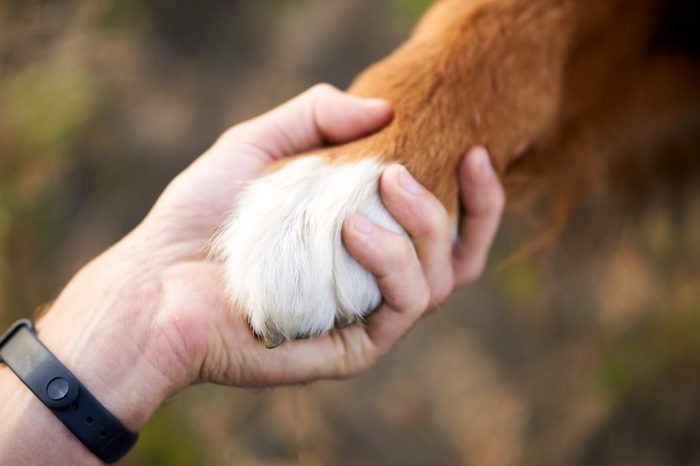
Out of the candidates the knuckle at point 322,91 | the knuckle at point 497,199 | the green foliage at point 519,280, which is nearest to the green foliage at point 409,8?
the green foliage at point 519,280

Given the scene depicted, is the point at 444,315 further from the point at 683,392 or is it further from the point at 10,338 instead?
the point at 10,338

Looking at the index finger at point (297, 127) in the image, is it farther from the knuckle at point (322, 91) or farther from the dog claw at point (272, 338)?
the dog claw at point (272, 338)

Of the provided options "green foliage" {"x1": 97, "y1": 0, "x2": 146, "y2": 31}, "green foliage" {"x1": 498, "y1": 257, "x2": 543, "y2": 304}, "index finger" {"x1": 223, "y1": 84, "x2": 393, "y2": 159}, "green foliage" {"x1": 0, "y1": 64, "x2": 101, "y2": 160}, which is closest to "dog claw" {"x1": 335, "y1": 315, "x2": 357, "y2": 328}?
"index finger" {"x1": 223, "y1": 84, "x2": 393, "y2": 159}

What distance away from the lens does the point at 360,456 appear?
204 centimetres

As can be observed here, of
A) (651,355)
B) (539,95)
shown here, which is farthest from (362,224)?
(651,355)

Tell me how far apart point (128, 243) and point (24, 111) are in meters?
1.25

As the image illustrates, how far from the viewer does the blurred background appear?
1917 millimetres

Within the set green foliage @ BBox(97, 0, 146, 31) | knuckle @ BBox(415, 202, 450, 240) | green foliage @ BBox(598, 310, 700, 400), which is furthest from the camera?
green foliage @ BBox(97, 0, 146, 31)

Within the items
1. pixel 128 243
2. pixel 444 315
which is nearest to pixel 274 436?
pixel 444 315

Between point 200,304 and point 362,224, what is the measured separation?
0.94ft

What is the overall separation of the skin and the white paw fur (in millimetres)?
25

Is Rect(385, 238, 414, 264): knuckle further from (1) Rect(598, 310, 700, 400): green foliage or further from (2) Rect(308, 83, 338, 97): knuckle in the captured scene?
(1) Rect(598, 310, 700, 400): green foliage

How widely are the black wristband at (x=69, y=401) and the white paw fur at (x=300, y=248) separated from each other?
0.30m

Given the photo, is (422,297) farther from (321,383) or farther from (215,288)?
(321,383)
